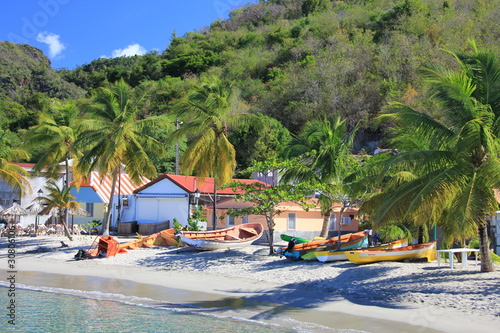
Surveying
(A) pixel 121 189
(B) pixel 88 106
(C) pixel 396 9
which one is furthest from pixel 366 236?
(C) pixel 396 9

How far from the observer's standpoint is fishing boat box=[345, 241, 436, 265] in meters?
18.0

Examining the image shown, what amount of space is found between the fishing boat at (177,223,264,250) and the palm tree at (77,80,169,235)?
5240mm

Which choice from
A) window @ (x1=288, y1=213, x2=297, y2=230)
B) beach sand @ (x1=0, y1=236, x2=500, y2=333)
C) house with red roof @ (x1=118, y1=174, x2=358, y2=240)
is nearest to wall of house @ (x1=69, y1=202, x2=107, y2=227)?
house with red roof @ (x1=118, y1=174, x2=358, y2=240)

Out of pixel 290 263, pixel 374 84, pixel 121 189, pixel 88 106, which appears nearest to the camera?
pixel 290 263

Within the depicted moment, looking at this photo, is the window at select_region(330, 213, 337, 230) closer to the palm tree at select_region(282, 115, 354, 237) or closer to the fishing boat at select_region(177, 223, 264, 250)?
the palm tree at select_region(282, 115, 354, 237)

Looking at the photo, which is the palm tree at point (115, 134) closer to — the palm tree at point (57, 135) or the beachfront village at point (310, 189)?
the beachfront village at point (310, 189)

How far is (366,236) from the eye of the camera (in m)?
20.8

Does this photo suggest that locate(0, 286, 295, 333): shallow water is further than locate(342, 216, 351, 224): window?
No

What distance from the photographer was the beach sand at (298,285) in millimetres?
12336

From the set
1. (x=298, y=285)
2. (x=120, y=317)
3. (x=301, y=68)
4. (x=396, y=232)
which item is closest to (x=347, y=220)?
(x=396, y=232)

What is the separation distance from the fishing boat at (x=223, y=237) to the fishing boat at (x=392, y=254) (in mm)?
7011

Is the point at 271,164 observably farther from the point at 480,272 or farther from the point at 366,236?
the point at 480,272

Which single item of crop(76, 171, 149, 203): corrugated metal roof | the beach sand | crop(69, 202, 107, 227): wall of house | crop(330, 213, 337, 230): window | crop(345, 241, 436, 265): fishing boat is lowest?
the beach sand

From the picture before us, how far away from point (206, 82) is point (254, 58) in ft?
143
